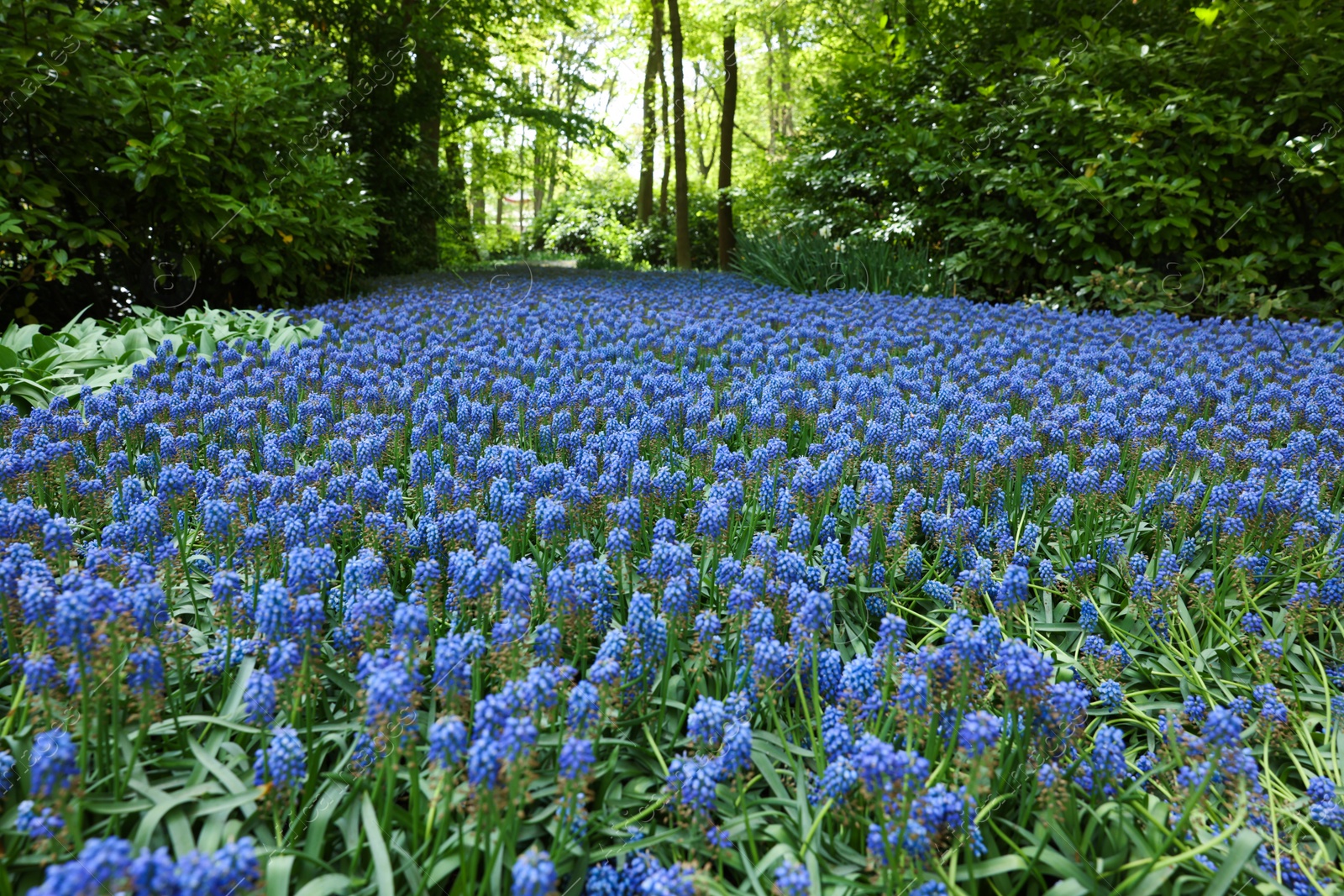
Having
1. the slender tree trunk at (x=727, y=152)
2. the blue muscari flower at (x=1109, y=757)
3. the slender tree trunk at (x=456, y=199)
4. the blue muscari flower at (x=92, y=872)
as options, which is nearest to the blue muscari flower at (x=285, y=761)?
the blue muscari flower at (x=92, y=872)

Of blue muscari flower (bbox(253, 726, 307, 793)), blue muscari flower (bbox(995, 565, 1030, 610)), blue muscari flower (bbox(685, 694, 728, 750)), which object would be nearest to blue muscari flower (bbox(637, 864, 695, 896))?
blue muscari flower (bbox(685, 694, 728, 750))

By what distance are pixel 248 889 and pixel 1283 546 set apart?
3356 mm

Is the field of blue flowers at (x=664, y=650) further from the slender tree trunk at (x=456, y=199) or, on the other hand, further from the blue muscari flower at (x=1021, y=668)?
the slender tree trunk at (x=456, y=199)

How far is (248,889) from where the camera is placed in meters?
1.12

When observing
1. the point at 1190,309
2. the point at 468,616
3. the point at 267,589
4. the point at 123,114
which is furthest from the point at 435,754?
the point at 1190,309

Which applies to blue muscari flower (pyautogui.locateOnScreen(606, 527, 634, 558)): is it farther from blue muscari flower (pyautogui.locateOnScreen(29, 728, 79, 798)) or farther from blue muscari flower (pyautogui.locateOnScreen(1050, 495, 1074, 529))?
blue muscari flower (pyautogui.locateOnScreen(1050, 495, 1074, 529))

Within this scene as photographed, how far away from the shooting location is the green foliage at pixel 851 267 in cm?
1032

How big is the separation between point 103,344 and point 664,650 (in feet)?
16.6

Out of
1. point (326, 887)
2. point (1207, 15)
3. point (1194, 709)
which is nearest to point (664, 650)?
point (326, 887)

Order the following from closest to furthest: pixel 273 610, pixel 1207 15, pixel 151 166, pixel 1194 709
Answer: pixel 273 610, pixel 1194 709, pixel 151 166, pixel 1207 15

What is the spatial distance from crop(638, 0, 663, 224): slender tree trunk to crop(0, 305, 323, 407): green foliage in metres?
14.4

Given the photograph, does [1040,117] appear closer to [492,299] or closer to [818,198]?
[818,198]

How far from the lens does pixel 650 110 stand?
24547 mm

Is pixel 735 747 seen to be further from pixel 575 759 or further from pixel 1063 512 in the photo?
pixel 1063 512
